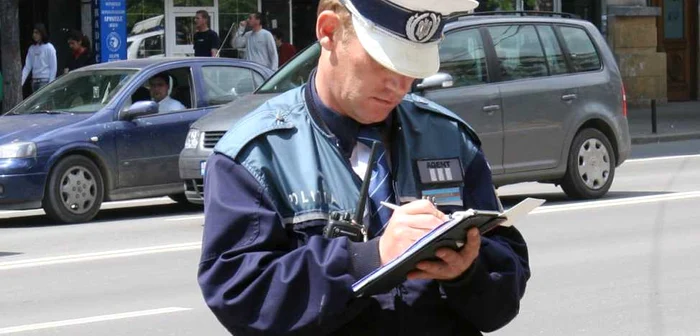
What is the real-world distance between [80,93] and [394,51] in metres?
11.4

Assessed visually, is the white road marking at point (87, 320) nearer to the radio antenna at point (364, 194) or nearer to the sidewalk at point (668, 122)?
the radio antenna at point (364, 194)

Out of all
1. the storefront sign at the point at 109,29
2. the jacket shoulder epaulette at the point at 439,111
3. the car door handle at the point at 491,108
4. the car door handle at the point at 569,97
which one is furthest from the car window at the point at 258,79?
the jacket shoulder epaulette at the point at 439,111

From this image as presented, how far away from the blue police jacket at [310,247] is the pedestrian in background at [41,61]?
18.5 m

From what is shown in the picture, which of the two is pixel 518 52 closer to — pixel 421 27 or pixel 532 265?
pixel 532 265

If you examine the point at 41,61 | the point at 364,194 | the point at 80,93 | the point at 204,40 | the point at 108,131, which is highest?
the point at 204,40

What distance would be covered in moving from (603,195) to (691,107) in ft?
51.7

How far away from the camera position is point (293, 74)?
41.9 ft

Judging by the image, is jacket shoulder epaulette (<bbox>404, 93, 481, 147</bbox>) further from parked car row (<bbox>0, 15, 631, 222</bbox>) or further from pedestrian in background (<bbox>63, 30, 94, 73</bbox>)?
pedestrian in background (<bbox>63, 30, 94, 73</bbox>)

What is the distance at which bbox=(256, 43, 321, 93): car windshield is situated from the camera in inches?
498

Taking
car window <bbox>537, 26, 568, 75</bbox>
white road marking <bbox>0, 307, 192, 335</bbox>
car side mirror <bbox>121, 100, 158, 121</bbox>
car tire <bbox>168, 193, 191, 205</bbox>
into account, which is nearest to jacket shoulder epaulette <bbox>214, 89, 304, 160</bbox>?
white road marking <bbox>0, 307, 192, 335</bbox>

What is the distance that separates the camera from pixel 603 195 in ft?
44.6

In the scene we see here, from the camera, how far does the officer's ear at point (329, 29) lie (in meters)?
2.60

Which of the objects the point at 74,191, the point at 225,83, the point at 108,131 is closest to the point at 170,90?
the point at 225,83

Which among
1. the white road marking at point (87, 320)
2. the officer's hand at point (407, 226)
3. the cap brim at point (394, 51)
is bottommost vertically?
the white road marking at point (87, 320)
